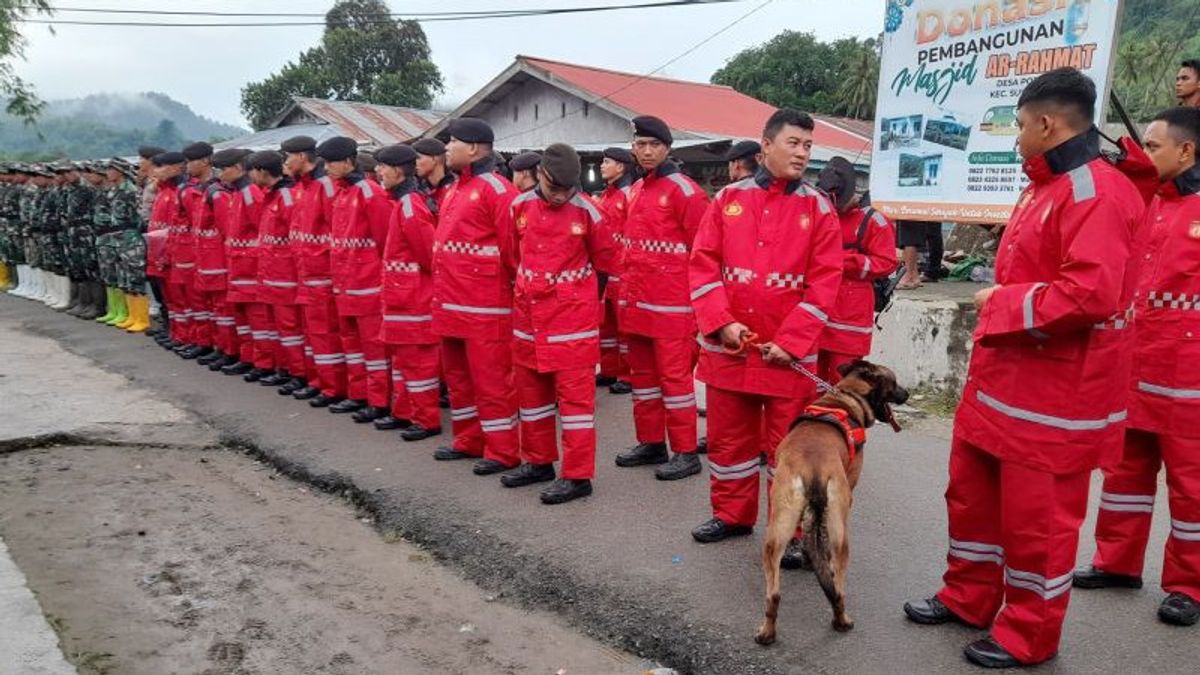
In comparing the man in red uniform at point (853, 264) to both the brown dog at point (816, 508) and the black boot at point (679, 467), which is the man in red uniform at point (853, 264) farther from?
the brown dog at point (816, 508)

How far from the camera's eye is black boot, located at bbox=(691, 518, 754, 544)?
4184 millimetres

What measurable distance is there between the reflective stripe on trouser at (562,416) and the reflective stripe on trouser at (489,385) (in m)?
0.30

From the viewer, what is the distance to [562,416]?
15.9ft

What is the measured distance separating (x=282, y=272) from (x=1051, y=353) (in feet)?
21.3

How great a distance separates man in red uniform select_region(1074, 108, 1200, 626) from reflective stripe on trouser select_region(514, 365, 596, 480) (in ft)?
8.67

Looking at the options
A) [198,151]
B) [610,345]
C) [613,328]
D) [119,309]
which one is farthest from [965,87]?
[119,309]

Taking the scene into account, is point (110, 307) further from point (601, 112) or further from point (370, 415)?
point (601, 112)

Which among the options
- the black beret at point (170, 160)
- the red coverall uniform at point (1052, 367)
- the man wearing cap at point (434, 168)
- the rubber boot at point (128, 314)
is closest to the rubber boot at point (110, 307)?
the rubber boot at point (128, 314)

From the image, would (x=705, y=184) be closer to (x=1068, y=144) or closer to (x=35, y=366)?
(x=35, y=366)

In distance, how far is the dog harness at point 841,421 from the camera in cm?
345

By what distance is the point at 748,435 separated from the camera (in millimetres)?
4062

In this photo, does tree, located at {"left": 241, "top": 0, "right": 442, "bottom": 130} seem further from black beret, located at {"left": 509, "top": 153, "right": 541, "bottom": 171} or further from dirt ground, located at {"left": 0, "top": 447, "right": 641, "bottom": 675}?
dirt ground, located at {"left": 0, "top": 447, "right": 641, "bottom": 675}

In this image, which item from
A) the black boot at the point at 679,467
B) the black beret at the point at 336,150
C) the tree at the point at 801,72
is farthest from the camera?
the tree at the point at 801,72

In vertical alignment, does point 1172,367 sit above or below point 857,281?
below
